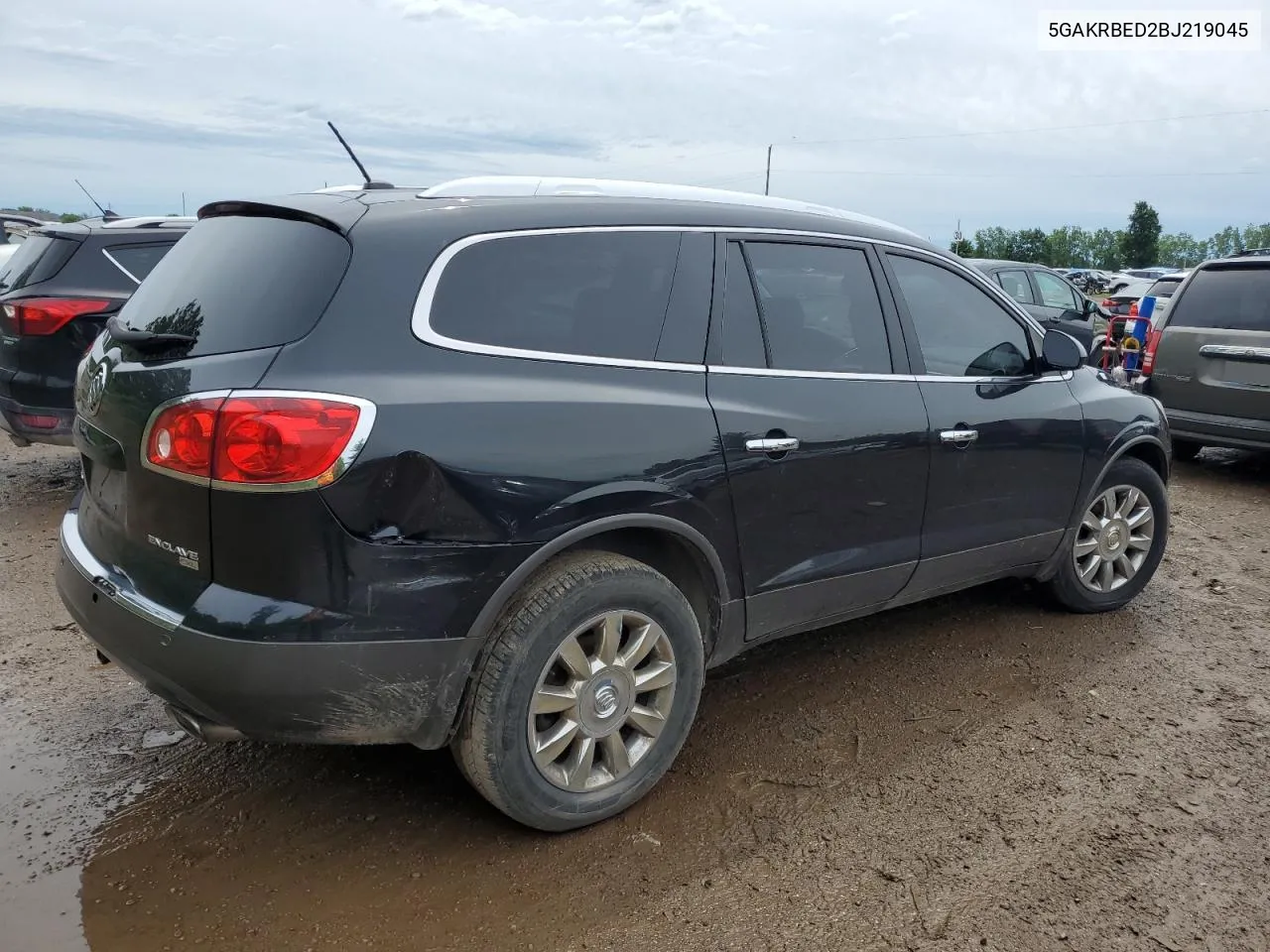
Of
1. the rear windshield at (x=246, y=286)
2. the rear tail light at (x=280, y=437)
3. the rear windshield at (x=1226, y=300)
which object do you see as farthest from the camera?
the rear windshield at (x=1226, y=300)

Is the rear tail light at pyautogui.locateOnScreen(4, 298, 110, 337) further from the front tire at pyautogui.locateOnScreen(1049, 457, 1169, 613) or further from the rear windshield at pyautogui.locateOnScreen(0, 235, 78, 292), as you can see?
the front tire at pyautogui.locateOnScreen(1049, 457, 1169, 613)

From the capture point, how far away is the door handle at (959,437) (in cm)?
378

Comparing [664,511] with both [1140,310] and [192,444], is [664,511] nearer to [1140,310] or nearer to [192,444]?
[192,444]

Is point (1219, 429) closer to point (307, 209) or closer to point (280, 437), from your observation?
point (307, 209)

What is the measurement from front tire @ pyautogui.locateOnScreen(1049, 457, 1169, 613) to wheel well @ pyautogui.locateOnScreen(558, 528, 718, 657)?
2110 mm

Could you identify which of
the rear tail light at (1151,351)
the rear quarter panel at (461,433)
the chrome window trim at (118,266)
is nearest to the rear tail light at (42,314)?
the chrome window trim at (118,266)

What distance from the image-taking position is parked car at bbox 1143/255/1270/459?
24.3 feet

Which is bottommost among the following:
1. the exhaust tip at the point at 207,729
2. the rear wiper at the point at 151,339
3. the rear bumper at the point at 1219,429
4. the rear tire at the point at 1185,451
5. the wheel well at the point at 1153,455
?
the rear tire at the point at 1185,451

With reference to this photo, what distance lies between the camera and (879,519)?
362cm

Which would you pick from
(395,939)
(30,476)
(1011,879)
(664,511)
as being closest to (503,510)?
(664,511)

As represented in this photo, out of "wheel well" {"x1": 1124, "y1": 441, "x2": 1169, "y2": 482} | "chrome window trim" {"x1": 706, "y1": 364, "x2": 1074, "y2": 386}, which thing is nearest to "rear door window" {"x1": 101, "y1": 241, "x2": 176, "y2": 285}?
"chrome window trim" {"x1": 706, "y1": 364, "x2": 1074, "y2": 386}

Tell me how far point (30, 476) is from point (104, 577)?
17.8ft

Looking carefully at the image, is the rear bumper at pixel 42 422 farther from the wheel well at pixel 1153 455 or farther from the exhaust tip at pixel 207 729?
the wheel well at pixel 1153 455

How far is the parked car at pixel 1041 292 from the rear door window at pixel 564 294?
374 inches
